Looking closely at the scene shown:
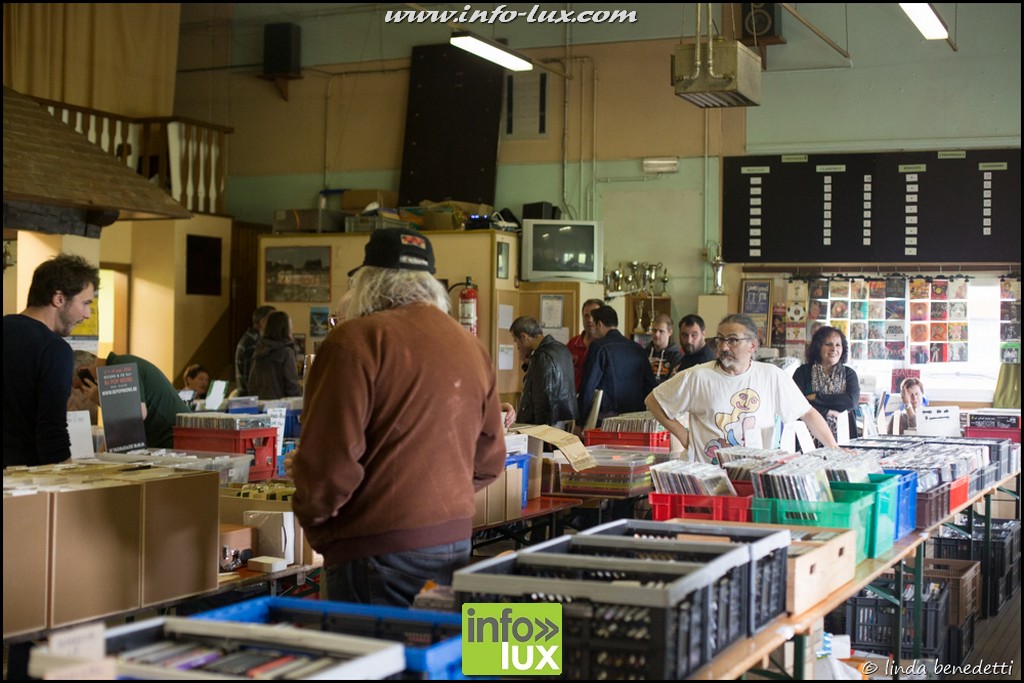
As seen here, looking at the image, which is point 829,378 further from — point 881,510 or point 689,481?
point 689,481

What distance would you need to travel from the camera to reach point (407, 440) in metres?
2.78

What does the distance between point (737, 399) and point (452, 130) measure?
7293 mm

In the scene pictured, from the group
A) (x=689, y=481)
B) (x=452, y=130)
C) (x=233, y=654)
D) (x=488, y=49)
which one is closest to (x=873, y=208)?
(x=488, y=49)

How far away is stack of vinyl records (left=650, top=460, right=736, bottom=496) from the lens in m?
3.62

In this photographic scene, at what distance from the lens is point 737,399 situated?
5.17m

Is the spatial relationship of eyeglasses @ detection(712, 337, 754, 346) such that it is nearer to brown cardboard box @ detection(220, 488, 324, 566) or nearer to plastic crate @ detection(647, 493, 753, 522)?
plastic crate @ detection(647, 493, 753, 522)

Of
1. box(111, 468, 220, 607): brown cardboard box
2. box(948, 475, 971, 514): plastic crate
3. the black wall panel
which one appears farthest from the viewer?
the black wall panel

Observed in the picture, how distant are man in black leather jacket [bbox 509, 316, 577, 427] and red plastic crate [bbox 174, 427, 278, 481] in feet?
7.36

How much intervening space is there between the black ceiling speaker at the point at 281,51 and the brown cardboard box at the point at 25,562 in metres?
10.4

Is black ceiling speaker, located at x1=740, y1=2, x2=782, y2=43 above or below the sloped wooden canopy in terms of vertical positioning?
above

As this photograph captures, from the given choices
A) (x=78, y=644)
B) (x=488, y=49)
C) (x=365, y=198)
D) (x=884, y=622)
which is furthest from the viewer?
(x=365, y=198)

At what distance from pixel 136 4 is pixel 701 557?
1146 cm

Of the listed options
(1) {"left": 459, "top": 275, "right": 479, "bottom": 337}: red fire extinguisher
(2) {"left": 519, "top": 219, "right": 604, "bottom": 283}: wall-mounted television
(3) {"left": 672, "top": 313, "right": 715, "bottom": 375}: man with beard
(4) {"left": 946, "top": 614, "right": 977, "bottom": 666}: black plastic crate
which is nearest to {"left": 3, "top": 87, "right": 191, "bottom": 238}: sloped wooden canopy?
(1) {"left": 459, "top": 275, "right": 479, "bottom": 337}: red fire extinguisher

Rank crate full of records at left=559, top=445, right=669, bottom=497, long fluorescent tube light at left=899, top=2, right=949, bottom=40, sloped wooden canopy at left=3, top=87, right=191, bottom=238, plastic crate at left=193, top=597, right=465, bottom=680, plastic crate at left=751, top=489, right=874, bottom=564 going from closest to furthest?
plastic crate at left=193, top=597, right=465, bottom=680, plastic crate at left=751, top=489, right=874, bottom=564, crate full of records at left=559, top=445, right=669, bottom=497, long fluorescent tube light at left=899, top=2, right=949, bottom=40, sloped wooden canopy at left=3, top=87, right=191, bottom=238
